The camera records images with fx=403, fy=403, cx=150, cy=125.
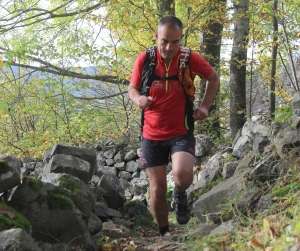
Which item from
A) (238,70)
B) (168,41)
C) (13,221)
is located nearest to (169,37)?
(168,41)

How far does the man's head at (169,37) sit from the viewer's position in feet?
14.9

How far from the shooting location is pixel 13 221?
3711 mm

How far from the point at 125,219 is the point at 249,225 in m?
3.67

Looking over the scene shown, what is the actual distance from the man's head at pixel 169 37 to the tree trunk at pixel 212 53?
6198 millimetres

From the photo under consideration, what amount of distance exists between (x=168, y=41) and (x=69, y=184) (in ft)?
7.02

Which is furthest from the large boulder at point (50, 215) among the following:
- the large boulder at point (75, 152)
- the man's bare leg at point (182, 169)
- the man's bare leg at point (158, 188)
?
the large boulder at point (75, 152)

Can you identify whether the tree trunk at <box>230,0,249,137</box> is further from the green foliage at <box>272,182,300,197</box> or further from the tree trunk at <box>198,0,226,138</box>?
the green foliage at <box>272,182,300,197</box>

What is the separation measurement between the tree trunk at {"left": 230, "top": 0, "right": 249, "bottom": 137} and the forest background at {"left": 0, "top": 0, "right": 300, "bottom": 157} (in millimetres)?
25

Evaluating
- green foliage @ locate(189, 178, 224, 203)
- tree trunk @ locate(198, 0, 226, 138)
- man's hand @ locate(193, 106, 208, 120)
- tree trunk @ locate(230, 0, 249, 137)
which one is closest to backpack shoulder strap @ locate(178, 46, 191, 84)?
man's hand @ locate(193, 106, 208, 120)

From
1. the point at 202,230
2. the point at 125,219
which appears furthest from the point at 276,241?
the point at 125,219

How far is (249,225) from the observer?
3.45 metres

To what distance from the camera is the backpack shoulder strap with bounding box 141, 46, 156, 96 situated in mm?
4668

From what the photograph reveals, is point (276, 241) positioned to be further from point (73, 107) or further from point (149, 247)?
point (73, 107)

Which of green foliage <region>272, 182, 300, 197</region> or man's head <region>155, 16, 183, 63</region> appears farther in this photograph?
man's head <region>155, 16, 183, 63</region>
